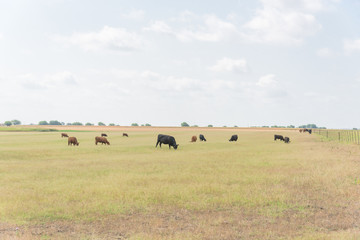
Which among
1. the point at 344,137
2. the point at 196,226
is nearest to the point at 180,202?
the point at 196,226

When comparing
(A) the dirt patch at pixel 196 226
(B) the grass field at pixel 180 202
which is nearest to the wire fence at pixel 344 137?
(B) the grass field at pixel 180 202

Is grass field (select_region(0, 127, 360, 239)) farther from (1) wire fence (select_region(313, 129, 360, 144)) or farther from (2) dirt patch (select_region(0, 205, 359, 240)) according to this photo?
(1) wire fence (select_region(313, 129, 360, 144))

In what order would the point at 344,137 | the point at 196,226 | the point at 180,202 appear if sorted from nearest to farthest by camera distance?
1. the point at 196,226
2. the point at 180,202
3. the point at 344,137

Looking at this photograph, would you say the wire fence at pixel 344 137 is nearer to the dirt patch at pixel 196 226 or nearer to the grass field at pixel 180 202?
the grass field at pixel 180 202

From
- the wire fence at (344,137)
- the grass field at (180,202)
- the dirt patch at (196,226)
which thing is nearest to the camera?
the dirt patch at (196,226)

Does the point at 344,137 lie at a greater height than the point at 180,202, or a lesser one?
greater

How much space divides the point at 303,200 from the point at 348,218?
2312 millimetres

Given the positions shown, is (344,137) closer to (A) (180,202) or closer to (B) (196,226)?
(A) (180,202)

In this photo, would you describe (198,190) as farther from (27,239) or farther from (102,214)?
(27,239)

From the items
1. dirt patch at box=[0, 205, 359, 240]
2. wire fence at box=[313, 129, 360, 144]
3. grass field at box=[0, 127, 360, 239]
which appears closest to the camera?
dirt patch at box=[0, 205, 359, 240]

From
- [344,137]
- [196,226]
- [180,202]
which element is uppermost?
[344,137]

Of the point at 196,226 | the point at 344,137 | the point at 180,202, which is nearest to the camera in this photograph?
the point at 196,226

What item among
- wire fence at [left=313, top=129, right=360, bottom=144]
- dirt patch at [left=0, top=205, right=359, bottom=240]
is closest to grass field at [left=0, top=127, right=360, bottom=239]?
dirt patch at [left=0, top=205, right=359, bottom=240]

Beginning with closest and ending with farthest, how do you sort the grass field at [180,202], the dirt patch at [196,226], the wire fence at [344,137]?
the dirt patch at [196,226], the grass field at [180,202], the wire fence at [344,137]
